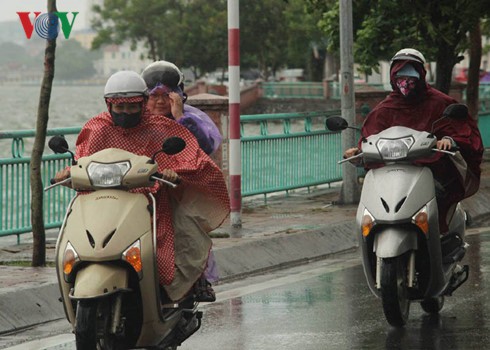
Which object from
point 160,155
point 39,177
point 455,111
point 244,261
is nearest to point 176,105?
point 160,155

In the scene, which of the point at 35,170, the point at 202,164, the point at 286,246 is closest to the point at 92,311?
the point at 202,164

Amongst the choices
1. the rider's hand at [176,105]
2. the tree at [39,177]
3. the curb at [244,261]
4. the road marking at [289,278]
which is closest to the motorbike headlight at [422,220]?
the rider's hand at [176,105]

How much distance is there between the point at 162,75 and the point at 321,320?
73.9 inches

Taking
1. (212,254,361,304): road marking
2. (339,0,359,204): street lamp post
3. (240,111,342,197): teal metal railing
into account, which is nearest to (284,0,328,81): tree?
(240,111,342,197): teal metal railing

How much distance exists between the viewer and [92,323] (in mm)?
7082

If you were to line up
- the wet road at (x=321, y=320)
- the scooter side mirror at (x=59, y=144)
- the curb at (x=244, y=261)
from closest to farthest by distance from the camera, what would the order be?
the scooter side mirror at (x=59, y=144) → the wet road at (x=321, y=320) → the curb at (x=244, y=261)

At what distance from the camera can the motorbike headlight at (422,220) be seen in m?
8.70

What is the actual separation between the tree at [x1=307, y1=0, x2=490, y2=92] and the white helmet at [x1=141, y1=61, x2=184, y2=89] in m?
11.8

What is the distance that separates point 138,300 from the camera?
736 cm

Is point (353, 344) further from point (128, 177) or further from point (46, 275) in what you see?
point (46, 275)

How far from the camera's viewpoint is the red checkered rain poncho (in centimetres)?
782

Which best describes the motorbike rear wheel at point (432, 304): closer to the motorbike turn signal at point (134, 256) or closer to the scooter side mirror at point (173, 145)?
the scooter side mirror at point (173, 145)

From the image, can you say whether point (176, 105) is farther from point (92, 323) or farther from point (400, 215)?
point (92, 323)

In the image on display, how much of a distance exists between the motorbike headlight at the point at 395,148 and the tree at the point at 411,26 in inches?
445
